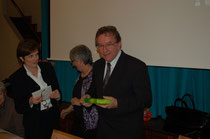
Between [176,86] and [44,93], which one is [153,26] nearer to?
[176,86]

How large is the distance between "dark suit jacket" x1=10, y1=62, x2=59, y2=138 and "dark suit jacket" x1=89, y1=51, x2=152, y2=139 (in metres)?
0.73

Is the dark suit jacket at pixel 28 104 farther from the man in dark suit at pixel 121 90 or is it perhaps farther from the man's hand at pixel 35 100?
the man in dark suit at pixel 121 90

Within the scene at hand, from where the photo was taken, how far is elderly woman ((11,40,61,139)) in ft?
6.34

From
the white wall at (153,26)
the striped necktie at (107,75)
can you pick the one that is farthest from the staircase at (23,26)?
the striped necktie at (107,75)

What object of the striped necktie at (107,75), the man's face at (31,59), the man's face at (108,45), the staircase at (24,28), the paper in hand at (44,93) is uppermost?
the staircase at (24,28)

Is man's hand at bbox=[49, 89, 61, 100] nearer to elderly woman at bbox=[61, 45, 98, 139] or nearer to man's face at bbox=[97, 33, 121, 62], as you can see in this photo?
elderly woman at bbox=[61, 45, 98, 139]

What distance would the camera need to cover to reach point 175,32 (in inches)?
93.1

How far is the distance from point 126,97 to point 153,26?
1.38 m

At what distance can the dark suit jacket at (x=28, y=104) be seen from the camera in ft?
6.37

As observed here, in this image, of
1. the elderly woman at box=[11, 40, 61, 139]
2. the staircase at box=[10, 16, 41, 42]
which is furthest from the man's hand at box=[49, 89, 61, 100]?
the staircase at box=[10, 16, 41, 42]

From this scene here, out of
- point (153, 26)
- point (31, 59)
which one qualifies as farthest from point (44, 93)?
point (153, 26)

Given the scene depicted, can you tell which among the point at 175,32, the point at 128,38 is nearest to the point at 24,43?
the point at 128,38

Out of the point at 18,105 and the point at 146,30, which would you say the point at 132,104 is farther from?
the point at 146,30

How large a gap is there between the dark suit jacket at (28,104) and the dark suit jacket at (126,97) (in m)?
0.73
